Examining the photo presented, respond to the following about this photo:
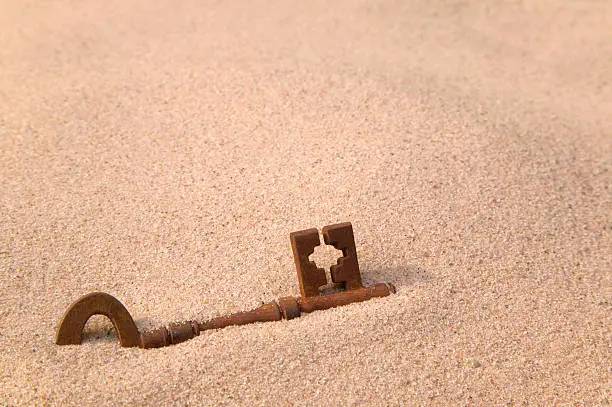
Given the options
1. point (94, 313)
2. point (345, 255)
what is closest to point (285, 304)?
point (345, 255)

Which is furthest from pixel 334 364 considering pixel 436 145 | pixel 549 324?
pixel 436 145

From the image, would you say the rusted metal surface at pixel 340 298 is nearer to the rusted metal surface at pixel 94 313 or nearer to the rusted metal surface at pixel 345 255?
the rusted metal surface at pixel 345 255

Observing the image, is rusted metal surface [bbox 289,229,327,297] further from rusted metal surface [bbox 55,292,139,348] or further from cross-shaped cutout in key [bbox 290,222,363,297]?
rusted metal surface [bbox 55,292,139,348]

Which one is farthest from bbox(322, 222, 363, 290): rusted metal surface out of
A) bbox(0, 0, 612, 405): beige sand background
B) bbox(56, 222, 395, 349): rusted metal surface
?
bbox(0, 0, 612, 405): beige sand background

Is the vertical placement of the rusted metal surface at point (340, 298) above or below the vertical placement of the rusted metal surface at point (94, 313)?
below

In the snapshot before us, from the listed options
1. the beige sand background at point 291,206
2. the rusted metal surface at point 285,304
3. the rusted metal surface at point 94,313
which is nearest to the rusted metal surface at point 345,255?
the rusted metal surface at point 285,304

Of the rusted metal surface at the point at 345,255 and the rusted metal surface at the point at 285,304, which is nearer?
the rusted metal surface at the point at 285,304
